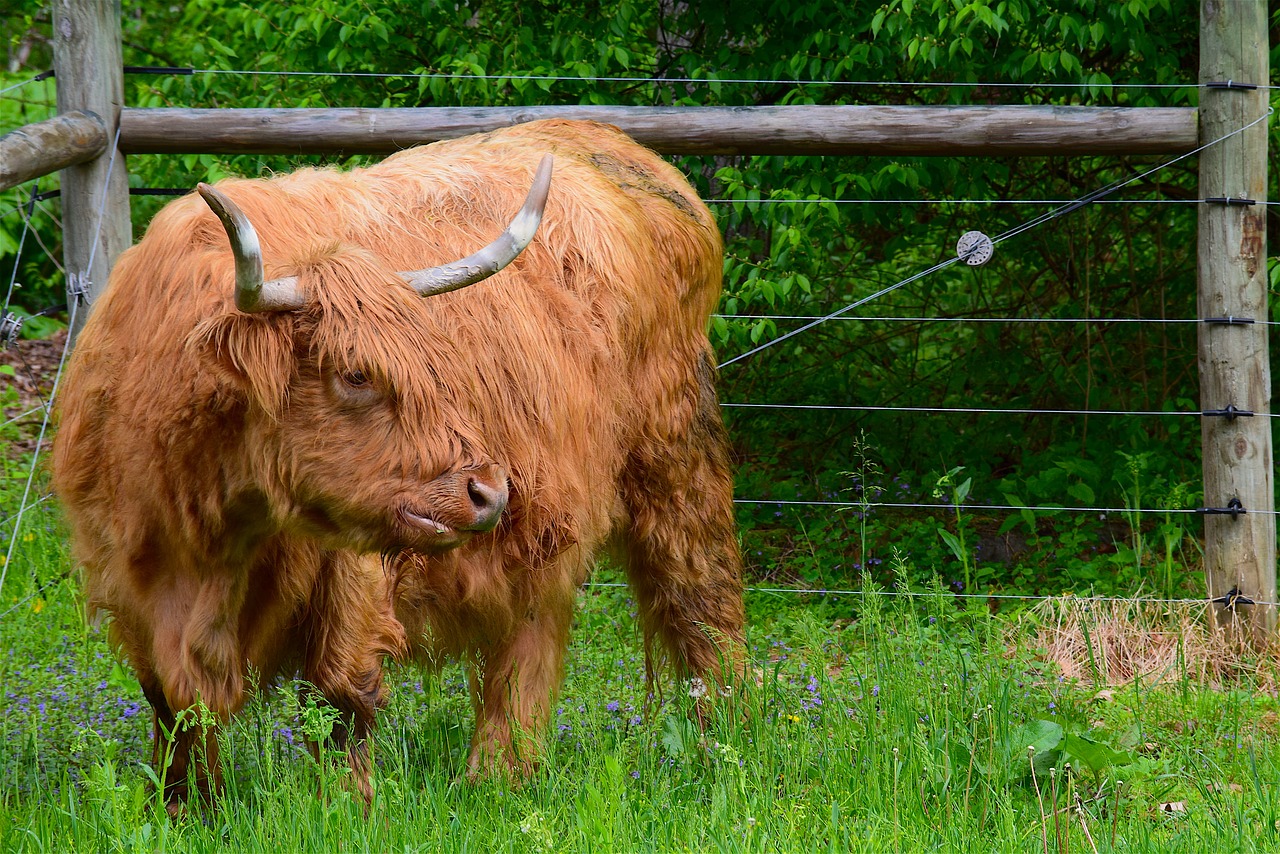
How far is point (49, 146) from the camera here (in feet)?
14.9

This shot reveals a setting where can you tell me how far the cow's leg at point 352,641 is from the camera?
11.5 feet

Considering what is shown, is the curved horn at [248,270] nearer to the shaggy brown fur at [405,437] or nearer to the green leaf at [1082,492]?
the shaggy brown fur at [405,437]

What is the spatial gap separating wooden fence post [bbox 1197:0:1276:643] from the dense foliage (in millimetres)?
226

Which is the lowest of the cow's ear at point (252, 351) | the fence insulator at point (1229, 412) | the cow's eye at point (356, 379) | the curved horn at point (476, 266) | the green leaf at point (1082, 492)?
the green leaf at point (1082, 492)

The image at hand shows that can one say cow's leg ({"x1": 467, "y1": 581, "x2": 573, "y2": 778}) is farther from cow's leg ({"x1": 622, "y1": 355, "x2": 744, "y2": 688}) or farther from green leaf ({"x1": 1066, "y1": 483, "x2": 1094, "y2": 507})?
green leaf ({"x1": 1066, "y1": 483, "x2": 1094, "y2": 507})

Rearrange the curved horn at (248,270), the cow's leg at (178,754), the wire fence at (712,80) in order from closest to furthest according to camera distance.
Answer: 1. the curved horn at (248,270)
2. the cow's leg at (178,754)
3. the wire fence at (712,80)

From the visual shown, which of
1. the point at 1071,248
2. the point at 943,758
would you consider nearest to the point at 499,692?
the point at 943,758

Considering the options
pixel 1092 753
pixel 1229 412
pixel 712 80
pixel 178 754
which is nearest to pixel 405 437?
pixel 178 754

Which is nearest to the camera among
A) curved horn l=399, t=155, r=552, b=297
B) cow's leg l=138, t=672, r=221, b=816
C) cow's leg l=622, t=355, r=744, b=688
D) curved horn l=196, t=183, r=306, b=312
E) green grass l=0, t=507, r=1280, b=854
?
curved horn l=196, t=183, r=306, b=312

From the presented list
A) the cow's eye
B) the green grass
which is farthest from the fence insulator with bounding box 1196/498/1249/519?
the cow's eye

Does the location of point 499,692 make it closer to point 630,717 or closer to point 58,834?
point 630,717

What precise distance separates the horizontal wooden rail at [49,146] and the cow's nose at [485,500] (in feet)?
6.93

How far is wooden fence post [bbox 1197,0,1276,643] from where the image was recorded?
504 cm

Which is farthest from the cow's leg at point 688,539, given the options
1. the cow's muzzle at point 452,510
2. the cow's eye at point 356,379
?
the cow's eye at point 356,379
